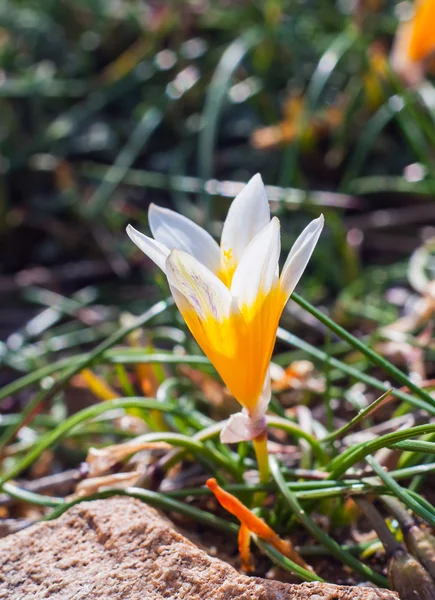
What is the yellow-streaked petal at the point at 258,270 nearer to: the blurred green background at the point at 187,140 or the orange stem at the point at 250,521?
the orange stem at the point at 250,521

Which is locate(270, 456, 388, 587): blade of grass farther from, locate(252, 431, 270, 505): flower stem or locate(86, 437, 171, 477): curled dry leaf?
locate(86, 437, 171, 477): curled dry leaf

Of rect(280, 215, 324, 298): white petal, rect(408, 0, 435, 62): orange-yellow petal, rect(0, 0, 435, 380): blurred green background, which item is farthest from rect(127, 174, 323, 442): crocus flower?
rect(408, 0, 435, 62): orange-yellow petal

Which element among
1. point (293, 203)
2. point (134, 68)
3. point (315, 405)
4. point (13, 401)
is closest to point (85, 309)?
point (13, 401)

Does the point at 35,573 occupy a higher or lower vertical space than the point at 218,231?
lower

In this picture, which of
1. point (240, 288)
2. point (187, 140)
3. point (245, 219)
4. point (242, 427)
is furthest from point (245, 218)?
point (187, 140)

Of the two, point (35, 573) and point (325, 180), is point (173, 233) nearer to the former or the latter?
point (35, 573)

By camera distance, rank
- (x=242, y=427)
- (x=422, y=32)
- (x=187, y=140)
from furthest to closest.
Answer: (x=187, y=140), (x=422, y=32), (x=242, y=427)

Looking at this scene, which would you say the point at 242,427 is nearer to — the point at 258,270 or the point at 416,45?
the point at 258,270
